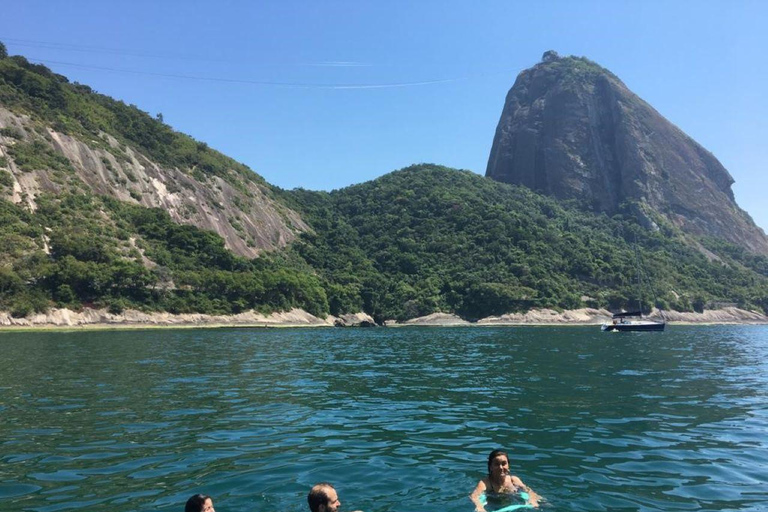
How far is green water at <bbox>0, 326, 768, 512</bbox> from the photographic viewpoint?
37.4 feet

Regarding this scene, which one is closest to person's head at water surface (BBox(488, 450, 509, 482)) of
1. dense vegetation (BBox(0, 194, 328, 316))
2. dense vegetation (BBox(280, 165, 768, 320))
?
dense vegetation (BBox(0, 194, 328, 316))

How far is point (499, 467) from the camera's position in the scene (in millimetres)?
11203

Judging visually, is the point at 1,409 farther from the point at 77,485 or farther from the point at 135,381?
the point at 77,485

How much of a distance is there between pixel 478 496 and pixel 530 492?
1197 mm

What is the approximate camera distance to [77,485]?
11.6 metres

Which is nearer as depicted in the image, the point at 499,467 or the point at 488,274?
the point at 499,467

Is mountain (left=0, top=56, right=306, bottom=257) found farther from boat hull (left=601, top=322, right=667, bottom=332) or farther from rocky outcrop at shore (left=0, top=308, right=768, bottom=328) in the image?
boat hull (left=601, top=322, right=667, bottom=332)

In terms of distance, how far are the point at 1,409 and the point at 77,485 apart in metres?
11.0

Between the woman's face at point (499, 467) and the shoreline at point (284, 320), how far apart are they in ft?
267

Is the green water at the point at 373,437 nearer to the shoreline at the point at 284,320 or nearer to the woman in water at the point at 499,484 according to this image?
the woman in water at the point at 499,484

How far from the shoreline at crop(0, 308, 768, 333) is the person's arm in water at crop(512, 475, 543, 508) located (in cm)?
8138

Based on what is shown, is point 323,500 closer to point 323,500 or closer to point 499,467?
point 323,500

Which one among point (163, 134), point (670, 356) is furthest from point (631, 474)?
point (163, 134)

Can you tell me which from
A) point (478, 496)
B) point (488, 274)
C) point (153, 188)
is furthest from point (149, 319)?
point (488, 274)
